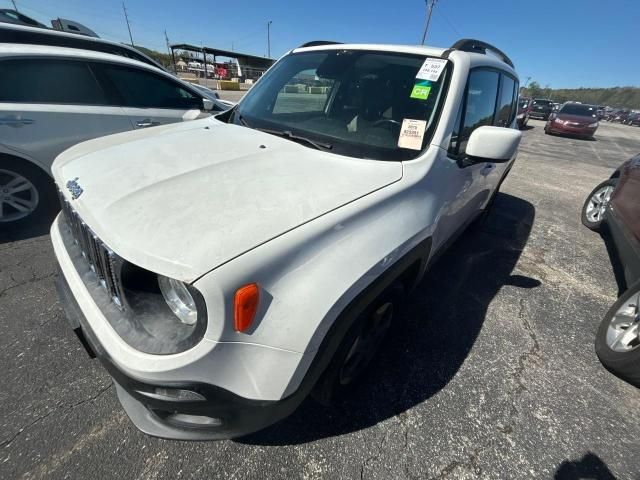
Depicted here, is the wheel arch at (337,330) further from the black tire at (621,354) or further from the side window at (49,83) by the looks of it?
the side window at (49,83)

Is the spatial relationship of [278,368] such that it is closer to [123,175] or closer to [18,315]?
[123,175]

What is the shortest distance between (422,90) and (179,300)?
1.80m

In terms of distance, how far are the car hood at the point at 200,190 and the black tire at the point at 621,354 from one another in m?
1.93

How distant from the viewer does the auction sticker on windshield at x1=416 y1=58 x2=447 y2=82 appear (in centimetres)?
192

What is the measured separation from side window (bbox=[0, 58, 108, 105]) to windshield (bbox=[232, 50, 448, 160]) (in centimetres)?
202

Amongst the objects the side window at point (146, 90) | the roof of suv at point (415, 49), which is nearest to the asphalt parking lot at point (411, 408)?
the roof of suv at point (415, 49)

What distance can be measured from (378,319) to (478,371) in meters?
0.91

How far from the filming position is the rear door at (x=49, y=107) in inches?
117

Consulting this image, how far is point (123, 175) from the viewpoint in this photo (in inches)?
57.1

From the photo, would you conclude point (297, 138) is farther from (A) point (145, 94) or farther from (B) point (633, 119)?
(B) point (633, 119)

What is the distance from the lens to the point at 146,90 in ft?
12.5

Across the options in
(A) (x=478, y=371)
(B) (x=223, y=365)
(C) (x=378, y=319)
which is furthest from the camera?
(A) (x=478, y=371)

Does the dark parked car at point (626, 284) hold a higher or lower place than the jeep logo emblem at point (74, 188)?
lower

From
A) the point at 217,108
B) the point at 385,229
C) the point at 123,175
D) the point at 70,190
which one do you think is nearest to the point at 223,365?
the point at 385,229
